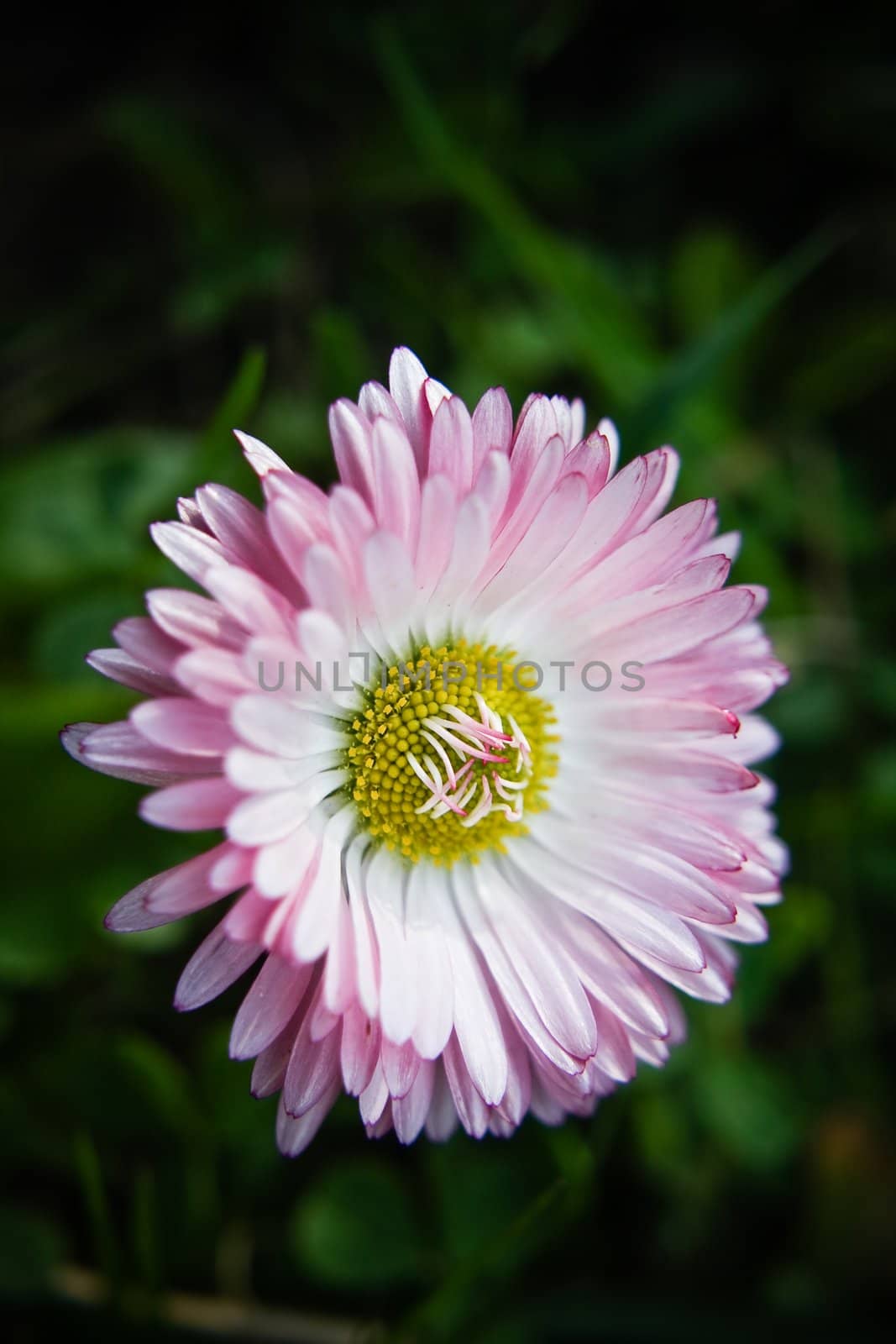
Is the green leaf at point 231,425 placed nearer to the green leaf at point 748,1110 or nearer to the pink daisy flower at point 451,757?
the pink daisy flower at point 451,757

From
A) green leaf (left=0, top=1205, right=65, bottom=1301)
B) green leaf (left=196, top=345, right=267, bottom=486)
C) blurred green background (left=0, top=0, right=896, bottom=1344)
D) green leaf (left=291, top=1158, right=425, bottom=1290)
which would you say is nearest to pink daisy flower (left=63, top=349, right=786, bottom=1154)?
green leaf (left=196, top=345, right=267, bottom=486)

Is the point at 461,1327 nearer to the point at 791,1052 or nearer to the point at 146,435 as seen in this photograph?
the point at 791,1052

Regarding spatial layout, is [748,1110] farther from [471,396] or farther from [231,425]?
[231,425]

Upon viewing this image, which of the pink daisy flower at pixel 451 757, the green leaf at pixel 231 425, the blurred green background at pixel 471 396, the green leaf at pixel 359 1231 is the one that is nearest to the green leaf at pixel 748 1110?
the blurred green background at pixel 471 396

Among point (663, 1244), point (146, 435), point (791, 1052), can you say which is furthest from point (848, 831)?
point (146, 435)

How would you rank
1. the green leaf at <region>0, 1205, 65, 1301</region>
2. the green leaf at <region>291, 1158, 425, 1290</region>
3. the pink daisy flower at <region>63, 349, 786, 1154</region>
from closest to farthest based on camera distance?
the pink daisy flower at <region>63, 349, 786, 1154</region> → the green leaf at <region>0, 1205, 65, 1301</region> → the green leaf at <region>291, 1158, 425, 1290</region>

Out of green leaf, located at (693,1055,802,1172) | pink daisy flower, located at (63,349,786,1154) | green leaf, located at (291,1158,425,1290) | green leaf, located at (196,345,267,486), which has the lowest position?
green leaf, located at (291,1158,425,1290)

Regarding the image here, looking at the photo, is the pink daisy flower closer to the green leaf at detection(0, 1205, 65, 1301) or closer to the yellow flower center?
the yellow flower center

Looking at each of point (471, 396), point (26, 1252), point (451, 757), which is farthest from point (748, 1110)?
point (471, 396)
